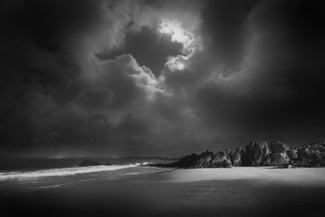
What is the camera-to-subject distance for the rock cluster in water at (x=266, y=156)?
200 feet

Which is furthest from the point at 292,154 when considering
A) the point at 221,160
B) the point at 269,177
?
the point at 269,177

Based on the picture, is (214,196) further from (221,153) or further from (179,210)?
(221,153)

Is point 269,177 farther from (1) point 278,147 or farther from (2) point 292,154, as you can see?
(1) point 278,147

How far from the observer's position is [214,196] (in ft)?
60.2

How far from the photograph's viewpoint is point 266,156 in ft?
219

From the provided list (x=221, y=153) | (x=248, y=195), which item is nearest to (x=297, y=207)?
(x=248, y=195)

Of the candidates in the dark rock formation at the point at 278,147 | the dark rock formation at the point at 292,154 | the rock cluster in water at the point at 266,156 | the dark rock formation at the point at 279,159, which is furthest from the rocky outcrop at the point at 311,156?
the dark rock formation at the point at 278,147

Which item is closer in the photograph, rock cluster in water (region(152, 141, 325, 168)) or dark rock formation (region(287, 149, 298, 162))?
rock cluster in water (region(152, 141, 325, 168))

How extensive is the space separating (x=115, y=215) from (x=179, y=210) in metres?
4.08

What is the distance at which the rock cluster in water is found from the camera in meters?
60.8

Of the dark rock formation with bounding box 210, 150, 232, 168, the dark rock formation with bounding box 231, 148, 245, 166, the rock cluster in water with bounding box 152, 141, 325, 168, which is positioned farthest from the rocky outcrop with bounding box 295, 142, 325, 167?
the dark rock formation with bounding box 210, 150, 232, 168

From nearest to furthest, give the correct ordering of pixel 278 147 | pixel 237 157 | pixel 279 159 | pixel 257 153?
pixel 279 159
pixel 257 153
pixel 278 147
pixel 237 157

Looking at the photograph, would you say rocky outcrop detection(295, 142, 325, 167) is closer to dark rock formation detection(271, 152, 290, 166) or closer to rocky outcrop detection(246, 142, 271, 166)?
dark rock formation detection(271, 152, 290, 166)

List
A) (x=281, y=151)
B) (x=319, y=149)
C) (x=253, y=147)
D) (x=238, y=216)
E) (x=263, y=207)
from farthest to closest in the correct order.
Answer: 1. (x=253, y=147)
2. (x=281, y=151)
3. (x=319, y=149)
4. (x=263, y=207)
5. (x=238, y=216)
